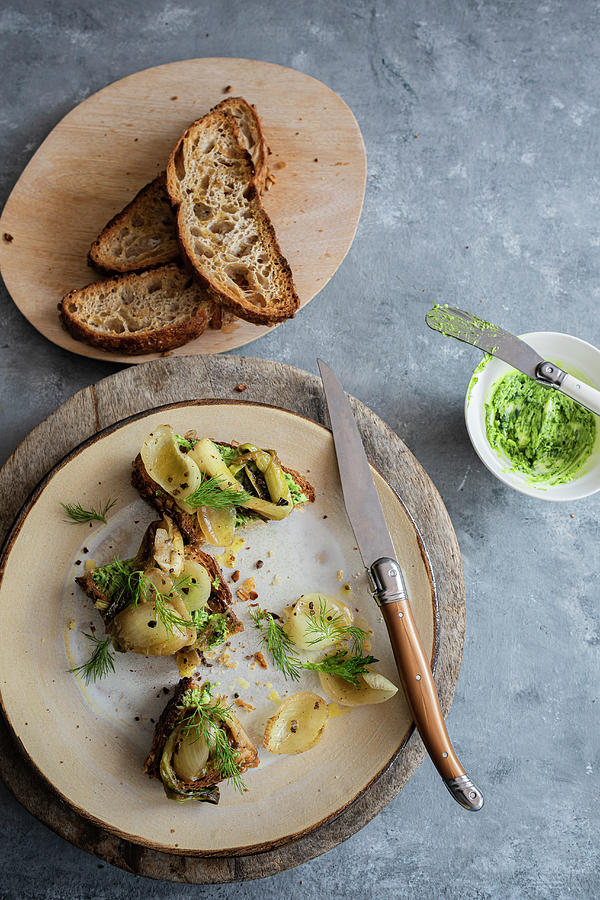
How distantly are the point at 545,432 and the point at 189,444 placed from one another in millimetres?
1342

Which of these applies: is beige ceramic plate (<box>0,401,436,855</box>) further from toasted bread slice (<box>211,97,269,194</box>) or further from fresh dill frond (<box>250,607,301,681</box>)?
toasted bread slice (<box>211,97,269,194</box>)

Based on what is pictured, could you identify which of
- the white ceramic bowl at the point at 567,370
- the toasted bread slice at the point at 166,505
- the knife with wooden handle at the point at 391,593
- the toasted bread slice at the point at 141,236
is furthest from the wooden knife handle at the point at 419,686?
the toasted bread slice at the point at 141,236

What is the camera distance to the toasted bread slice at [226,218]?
8.70 feet

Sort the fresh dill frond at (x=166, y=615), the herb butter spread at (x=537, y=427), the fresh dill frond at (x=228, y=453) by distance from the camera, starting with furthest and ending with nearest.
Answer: the herb butter spread at (x=537, y=427), the fresh dill frond at (x=228, y=453), the fresh dill frond at (x=166, y=615)

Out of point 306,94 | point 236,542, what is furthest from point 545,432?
point 306,94

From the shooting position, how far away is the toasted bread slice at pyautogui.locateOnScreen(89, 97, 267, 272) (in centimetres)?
269

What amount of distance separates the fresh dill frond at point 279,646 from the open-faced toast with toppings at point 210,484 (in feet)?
0.94

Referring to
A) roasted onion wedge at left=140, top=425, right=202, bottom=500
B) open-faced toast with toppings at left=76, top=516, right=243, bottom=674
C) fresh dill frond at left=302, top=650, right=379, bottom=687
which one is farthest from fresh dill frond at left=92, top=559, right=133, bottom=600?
fresh dill frond at left=302, top=650, right=379, bottom=687

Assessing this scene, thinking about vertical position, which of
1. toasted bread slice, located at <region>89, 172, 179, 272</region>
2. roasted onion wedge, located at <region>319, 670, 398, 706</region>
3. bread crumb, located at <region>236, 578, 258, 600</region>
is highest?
toasted bread slice, located at <region>89, 172, 179, 272</region>

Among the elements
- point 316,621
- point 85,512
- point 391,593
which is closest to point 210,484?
point 85,512

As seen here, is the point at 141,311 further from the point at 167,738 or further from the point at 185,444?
the point at 167,738

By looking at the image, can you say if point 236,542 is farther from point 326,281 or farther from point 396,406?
point 326,281

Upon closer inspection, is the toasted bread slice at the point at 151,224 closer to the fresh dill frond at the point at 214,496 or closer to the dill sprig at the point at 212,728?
the fresh dill frond at the point at 214,496

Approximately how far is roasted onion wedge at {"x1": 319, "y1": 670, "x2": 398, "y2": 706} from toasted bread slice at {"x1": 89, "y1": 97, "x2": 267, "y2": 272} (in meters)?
1.68
